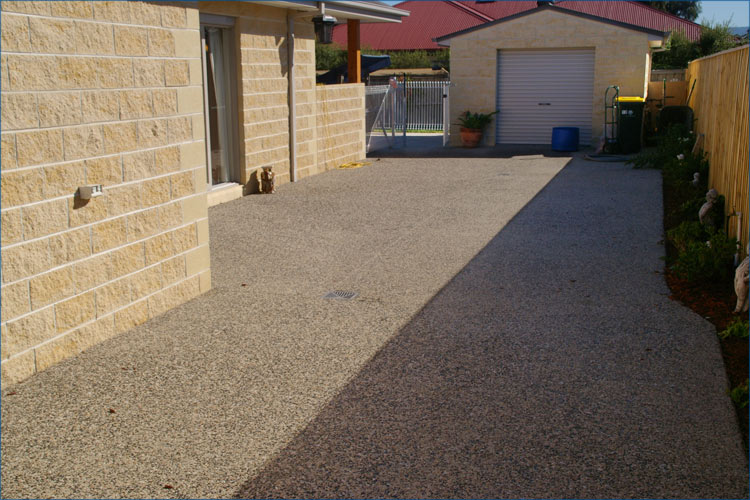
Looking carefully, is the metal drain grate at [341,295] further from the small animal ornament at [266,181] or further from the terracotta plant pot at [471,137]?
the terracotta plant pot at [471,137]

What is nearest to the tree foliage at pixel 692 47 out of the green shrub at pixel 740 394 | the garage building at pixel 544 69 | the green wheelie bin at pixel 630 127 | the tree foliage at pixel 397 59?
the garage building at pixel 544 69

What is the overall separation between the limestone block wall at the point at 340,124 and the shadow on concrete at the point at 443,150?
146cm

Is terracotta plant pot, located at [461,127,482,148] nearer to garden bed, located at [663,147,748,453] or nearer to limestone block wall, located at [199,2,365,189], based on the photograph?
limestone block wall, located at [199,2,365,189]

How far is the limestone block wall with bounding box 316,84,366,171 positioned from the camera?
15.5 meters

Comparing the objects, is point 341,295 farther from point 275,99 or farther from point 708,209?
point 275,99

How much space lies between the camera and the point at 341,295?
275 inches

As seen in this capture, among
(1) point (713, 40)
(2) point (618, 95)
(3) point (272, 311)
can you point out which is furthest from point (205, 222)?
(1) point (713, 40)

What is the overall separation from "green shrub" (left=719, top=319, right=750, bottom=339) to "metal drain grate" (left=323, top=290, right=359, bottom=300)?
9.94ft

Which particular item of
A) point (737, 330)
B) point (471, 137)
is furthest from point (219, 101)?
point (471, 137)

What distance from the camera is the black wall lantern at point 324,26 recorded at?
553 inches

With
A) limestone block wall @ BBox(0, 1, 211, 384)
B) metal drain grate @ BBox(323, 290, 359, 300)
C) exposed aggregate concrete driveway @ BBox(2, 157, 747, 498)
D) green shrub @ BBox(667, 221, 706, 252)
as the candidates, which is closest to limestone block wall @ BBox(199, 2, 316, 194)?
exposed aggregate concrete driveway @ BBox(2, 157, 747, 498)

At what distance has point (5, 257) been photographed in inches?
187

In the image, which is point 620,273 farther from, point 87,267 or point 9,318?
point 9,318

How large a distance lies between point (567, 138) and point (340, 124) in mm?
6312
